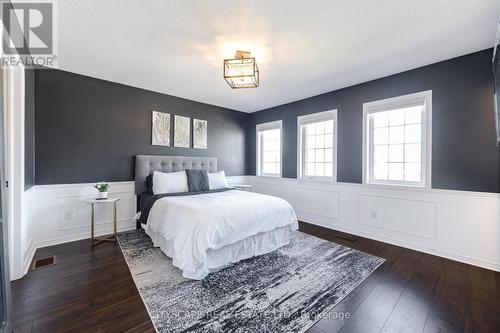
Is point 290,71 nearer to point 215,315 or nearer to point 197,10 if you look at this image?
point 197,10

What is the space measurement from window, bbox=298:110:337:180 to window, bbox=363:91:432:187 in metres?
0.60

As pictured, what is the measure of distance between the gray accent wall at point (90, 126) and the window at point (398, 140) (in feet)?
11.4

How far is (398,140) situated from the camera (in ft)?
10.8

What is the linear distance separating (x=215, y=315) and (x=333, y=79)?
11.5 ft

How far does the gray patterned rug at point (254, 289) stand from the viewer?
1.64 metres

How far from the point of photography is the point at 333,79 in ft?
11.3

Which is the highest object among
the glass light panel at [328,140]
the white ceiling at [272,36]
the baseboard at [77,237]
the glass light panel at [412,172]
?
→ the white ceiling at [272,36]

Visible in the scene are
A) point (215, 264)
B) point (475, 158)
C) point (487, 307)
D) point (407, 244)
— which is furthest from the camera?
point (407, 244)

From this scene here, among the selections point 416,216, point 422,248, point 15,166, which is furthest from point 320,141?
point 15,166

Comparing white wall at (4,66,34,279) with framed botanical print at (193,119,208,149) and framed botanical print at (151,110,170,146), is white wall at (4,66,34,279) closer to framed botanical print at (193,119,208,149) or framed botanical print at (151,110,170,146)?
framed botanical print at (151,110,170,146)

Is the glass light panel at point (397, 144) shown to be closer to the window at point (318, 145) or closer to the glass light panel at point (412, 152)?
the glass light panel at point (412, 152)

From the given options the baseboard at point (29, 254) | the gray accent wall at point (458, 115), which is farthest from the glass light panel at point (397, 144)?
the baseboard at point (29, 254)

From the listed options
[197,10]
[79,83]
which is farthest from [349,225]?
[79,83]

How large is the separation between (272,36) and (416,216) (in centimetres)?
307
